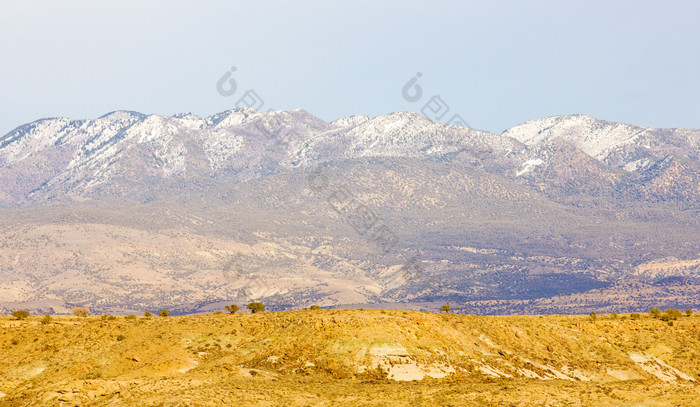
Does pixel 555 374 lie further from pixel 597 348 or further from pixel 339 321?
pixel 339 321

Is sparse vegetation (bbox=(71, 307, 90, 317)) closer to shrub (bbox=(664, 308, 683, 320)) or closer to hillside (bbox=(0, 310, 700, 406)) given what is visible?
hillside (bbox=(0, 310, 700, 406))

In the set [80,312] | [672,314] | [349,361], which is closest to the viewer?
[349,361]

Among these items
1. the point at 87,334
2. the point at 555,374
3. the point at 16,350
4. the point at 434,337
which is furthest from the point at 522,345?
the point at 16,350

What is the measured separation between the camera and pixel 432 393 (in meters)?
47.3

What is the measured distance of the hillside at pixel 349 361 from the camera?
45.8 meters

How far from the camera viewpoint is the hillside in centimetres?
4584

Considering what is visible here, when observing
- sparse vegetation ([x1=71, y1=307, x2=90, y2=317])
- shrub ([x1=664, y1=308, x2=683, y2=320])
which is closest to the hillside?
shrub ([x1=664, y1=308, x2=683, y2=320])

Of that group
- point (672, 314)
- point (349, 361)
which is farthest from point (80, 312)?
point (672, 314)

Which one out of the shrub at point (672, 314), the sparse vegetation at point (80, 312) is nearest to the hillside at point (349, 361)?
the shrub at point (672, 314)

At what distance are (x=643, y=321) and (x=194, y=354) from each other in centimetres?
4022

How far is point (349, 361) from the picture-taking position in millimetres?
53031

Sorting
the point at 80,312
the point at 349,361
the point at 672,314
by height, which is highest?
the point at 80,312

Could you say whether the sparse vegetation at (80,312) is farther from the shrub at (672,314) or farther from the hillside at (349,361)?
the shrub at (672,314)

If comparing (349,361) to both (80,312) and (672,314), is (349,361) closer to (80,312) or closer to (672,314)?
(672,314)
